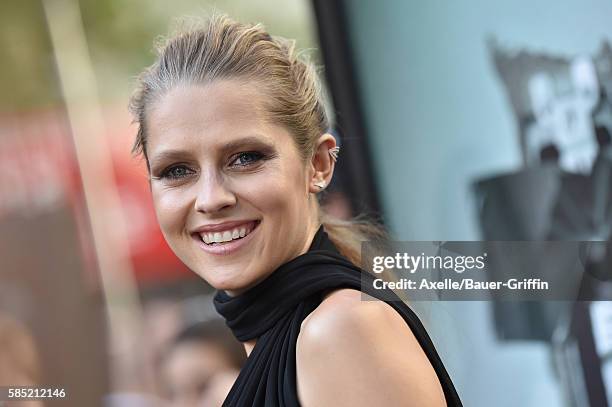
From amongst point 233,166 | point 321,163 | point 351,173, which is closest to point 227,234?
point 233,166

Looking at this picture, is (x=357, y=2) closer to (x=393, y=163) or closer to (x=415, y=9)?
(x=415, y=9)

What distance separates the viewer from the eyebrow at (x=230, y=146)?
1.29 m

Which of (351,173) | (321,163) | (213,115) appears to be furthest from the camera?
(351,173)

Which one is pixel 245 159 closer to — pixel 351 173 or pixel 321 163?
pixel 321 163

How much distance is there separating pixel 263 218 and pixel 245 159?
Result: 94 millimetres

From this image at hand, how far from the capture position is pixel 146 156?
4.75 feet

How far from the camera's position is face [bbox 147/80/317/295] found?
129 centimetres

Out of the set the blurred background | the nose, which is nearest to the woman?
the nose

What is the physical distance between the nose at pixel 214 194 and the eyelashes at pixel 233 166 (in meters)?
0.03

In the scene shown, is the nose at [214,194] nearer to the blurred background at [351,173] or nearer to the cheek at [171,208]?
the cheek at [171,208]

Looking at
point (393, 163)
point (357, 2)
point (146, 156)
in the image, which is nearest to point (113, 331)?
point (393, 163)

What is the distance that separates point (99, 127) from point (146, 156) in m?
1.80

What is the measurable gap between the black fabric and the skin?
0.07 feet

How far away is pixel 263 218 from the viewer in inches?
51.7
